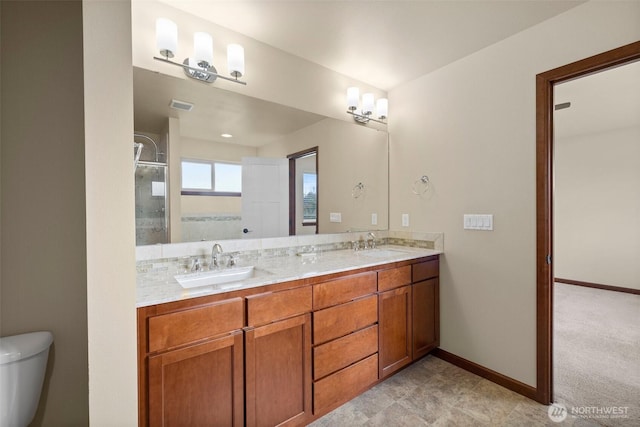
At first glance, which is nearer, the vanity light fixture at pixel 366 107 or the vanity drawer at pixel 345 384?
the vanity drawer at pixel 345 384

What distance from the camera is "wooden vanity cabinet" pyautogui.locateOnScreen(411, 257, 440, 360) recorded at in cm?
218

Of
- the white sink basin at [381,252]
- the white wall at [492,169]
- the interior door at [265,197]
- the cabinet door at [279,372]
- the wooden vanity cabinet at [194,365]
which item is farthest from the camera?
the white sink basin at [381,252]

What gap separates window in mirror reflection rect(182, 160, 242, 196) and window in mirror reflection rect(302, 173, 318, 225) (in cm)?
57

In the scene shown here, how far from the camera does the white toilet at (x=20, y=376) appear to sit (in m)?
0.92

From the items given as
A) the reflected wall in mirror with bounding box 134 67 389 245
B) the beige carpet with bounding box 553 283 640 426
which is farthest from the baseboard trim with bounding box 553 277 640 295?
the reflected wall in mirror with bounding box 134 67 389 245

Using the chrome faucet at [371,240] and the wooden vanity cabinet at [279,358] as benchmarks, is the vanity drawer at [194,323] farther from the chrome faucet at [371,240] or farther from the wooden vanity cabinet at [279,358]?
the chrome faucet at [371,240]

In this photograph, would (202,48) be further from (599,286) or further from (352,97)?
(599,286)

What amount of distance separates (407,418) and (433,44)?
252 centimetres

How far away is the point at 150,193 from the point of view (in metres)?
1.63

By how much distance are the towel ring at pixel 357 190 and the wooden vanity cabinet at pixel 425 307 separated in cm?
82

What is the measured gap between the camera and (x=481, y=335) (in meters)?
2.15

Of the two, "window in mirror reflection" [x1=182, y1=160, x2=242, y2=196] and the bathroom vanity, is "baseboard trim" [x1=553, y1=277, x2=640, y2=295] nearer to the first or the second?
the bathroom vanity

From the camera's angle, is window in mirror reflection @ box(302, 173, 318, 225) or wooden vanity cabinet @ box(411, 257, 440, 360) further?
window in mirror reflection @ box(302, 173, 318, 225)

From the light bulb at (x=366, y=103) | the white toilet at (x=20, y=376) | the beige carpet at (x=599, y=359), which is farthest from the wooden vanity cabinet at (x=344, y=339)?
the light bulb at (x=366, y=103)
